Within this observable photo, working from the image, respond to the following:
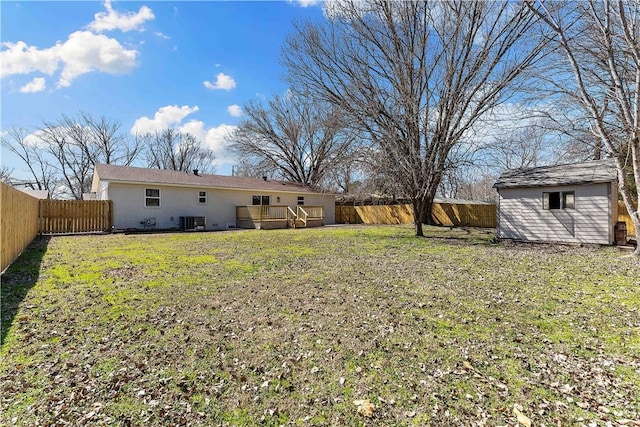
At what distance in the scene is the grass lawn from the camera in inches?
92.6

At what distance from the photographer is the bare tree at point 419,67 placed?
40.8ft

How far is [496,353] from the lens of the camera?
3166 mm

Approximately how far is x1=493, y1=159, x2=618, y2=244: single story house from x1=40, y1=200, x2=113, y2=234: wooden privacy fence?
56.9ft

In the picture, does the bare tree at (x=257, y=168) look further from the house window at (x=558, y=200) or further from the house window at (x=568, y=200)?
the house window at (x=568, y=200)

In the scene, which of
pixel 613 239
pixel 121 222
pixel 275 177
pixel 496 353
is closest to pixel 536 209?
pixel 613 239

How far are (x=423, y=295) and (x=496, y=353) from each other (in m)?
1.91

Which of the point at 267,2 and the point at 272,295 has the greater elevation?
the point at 267,2

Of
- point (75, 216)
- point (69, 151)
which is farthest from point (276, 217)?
point (69, 151)

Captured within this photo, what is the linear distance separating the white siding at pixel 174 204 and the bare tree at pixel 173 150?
2050 cm

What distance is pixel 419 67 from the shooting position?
42.8ft

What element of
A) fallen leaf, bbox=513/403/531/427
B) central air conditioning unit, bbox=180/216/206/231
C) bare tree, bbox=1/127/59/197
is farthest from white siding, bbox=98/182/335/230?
bare tree, bbox=1/127/59/197

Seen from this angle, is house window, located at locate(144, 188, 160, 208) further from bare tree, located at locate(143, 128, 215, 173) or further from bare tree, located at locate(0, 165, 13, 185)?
bare tree, located at locate(0, 165, 13, 185)

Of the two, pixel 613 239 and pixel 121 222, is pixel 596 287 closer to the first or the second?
pixel 613 239

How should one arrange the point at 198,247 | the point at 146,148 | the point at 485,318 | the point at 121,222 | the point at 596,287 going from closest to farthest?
the point at 485,318 → the point at 596,287 → the point at 198,247 → the point at 121,222 → the point at 146,148
